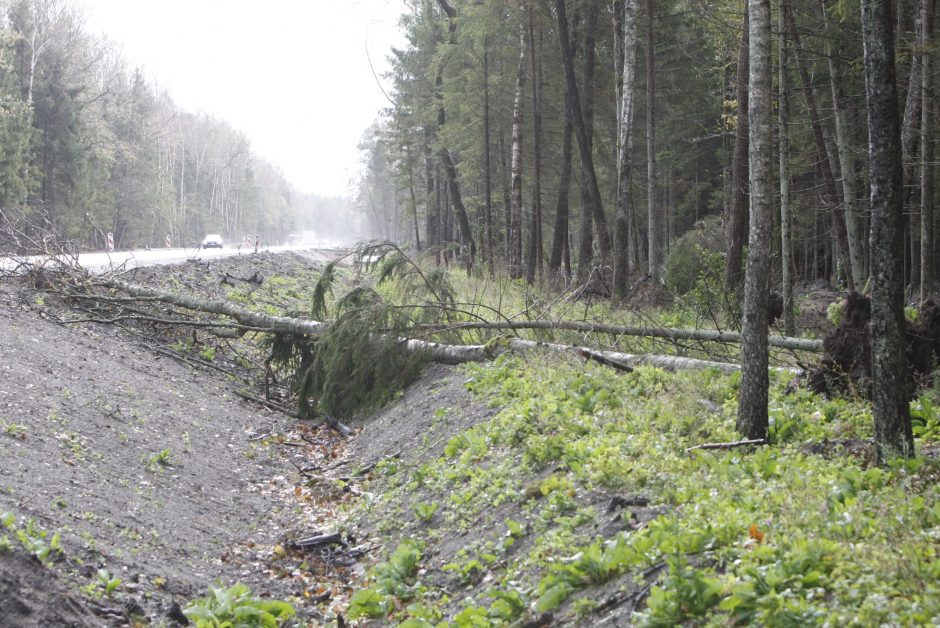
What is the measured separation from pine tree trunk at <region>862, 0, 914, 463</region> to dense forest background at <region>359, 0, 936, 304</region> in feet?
22.5

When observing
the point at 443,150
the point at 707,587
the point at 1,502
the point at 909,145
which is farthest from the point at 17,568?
the point at 443,150

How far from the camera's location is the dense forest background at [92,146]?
35344 millimetres

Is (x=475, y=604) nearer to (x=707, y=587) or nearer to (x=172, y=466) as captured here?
(x=707, y=587)

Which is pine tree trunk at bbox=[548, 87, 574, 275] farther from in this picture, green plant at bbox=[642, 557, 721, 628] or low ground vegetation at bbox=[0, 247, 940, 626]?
green plant at bbox=[642, 557, 721, 628]

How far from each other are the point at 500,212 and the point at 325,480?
25.5m

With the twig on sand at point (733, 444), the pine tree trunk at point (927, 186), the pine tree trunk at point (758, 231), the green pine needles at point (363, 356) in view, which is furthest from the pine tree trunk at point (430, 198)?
the twig on sand at point (733, 444)

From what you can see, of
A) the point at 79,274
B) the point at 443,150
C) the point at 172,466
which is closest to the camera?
the point at 172,466

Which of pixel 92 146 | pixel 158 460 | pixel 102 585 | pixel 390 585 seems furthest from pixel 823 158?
pixel 92 146

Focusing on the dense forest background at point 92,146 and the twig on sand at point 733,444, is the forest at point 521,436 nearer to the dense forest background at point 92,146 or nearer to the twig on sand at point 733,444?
the twig on sand at point 733,444

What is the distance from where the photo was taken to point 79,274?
44.7 ft

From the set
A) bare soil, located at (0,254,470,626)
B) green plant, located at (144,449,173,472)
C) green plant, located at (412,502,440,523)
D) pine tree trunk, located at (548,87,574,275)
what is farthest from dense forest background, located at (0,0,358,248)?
pine tree trunk, located at (548,87,574,275)

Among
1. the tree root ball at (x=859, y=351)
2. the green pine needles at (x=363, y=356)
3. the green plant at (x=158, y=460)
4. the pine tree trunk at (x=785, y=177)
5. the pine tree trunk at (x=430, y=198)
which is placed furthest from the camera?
the pine tree trunk at (x=430, y=198)

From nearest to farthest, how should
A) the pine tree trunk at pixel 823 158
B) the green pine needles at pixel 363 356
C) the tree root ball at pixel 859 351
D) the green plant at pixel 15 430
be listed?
the green plant at pixel 15 430, the tree root ball at pixel 859 351, the green pine needles at pixel 363 356, the pine tree trunk at pixel 823 158

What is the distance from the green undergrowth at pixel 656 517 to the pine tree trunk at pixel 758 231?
1.08ft
